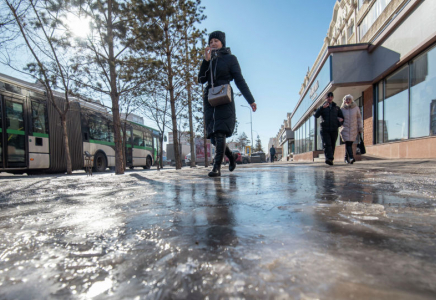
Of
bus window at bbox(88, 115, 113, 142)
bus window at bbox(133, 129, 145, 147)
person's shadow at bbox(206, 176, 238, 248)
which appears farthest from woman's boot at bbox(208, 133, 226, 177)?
bus window at bbox(133, 129, 145, 147)

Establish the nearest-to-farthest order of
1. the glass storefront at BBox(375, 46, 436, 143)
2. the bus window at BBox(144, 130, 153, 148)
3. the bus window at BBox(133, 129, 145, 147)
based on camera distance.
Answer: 1. the glass storefront at BBox(375, 46, 436, 143)
2. the bus window at BBox(133, 129, 145, 147)
3. the bus window at BBox(144, 130, 153, 148)

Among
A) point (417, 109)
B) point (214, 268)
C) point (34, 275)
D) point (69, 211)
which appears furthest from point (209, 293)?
point (417, 109)

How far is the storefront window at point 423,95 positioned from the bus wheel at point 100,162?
1385 cm

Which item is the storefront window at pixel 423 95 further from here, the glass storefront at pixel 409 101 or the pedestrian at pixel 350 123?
the pedestrian at pixel 350 123

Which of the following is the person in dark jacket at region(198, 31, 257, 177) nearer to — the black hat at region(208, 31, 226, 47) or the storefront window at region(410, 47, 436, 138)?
the black hat at region(208, 31, 226, 47)

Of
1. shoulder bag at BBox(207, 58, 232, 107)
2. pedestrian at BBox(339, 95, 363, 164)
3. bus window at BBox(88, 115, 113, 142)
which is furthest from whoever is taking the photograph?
bus window at BBox(88, 115, 113, 142)

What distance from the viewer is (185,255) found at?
0.67 metres

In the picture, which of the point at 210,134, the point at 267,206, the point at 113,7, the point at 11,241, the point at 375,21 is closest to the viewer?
the point at 11,241

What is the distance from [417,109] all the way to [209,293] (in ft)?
34.7

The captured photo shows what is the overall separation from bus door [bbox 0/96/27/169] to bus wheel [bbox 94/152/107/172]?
3615 millimetres

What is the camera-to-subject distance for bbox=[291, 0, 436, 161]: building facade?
7887mm

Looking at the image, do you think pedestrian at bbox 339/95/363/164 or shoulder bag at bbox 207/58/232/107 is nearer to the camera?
shoulder bag at bbox 207/58/232/107

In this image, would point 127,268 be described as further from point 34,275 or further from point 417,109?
point 417,109

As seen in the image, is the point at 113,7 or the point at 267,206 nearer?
the point at 267,206
